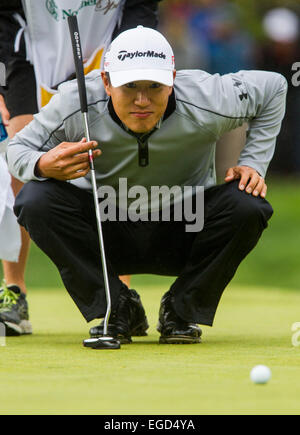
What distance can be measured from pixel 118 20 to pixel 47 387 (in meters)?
2.57

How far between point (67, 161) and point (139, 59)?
54cm

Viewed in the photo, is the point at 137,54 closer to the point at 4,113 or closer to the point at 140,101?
the point at 140,101

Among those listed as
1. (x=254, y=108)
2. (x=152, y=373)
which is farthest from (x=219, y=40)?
(x=152, y=373)

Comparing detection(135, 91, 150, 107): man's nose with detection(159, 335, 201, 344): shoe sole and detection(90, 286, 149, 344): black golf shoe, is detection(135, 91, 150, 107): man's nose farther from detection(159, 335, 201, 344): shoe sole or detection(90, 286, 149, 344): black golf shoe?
detection(159, 335, 201, 344): shoe sole

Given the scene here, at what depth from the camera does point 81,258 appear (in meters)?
4.50

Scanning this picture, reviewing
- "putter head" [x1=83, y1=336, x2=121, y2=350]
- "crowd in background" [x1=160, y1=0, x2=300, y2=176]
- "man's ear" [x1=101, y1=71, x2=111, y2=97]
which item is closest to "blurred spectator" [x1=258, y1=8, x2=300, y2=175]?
"crowd in background" [x1=160, y1=0, x2=300, y2=176]

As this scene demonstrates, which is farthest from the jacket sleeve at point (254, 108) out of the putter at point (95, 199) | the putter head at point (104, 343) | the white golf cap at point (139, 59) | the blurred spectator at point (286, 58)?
the blurred spectator at point (286, 58)

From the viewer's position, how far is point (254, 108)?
15.1 ft

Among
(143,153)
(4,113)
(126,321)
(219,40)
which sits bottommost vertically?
(126,321)

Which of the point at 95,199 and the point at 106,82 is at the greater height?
the point at 106,82

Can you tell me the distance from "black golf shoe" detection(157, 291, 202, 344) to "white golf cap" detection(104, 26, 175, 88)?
3.52ft

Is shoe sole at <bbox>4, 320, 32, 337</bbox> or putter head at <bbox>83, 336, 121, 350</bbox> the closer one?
putter head at <bbox>83, 336, 121, 350</bbox>

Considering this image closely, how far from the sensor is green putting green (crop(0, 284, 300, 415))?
2891 mm

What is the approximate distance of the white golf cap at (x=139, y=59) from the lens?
13.8 feet
